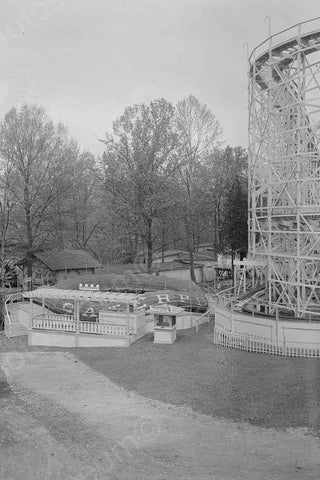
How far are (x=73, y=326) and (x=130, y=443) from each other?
10934mm

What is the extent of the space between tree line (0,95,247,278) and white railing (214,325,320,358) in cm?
1844

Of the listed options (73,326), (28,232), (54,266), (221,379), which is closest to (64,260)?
(54,266)

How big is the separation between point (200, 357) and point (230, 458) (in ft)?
23.9

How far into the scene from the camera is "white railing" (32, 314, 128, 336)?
65.9 ft

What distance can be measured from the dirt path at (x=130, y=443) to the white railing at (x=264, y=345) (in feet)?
18.5

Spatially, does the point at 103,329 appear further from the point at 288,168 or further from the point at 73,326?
the point at 288,168

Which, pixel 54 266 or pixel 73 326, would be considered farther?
pixel 54 266

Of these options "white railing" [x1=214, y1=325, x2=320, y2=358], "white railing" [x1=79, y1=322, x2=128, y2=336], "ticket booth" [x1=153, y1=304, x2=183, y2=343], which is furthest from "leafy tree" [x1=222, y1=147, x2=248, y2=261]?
"white railing" [x1=79, y1=322, x2=128, y2=336]

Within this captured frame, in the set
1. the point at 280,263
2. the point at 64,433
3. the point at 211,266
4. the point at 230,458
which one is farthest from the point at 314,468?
the point at 211,266

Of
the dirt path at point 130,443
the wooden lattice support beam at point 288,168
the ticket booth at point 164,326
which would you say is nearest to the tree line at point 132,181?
the wooden lattice support beam at point 288,168

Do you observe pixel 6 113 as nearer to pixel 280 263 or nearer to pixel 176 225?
pixel 176 225

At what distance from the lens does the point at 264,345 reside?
1711 cm

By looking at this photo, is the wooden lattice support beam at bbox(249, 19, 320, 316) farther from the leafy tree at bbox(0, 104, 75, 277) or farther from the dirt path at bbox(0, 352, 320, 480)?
the leafy tree at bbox(0, 104, 75, 277)

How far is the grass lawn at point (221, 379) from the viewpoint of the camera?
39.2 feet
